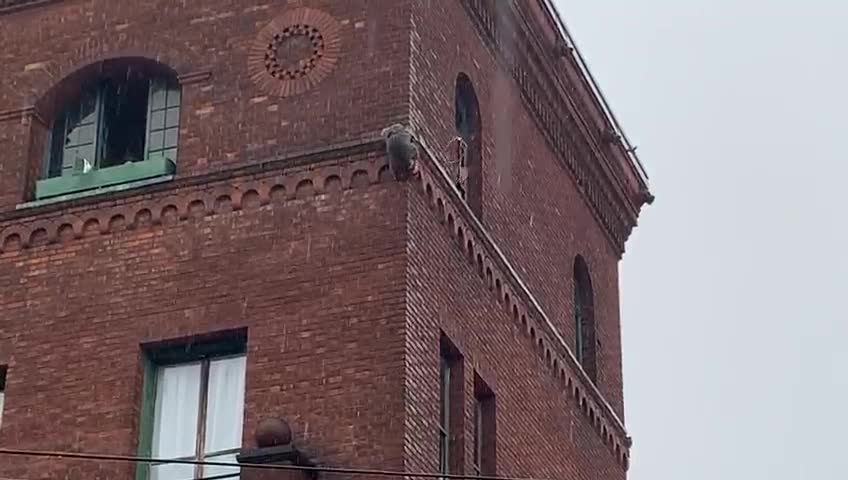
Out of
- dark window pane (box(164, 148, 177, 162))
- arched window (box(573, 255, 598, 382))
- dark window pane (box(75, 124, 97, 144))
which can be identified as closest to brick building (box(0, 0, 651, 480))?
dark window pane (box(75, 124, 97, 144))

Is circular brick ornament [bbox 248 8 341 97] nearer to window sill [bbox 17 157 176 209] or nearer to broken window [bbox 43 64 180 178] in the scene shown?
broken window [bbox 43 64 180 178]

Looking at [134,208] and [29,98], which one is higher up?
[29,98]

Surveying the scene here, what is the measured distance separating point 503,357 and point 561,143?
173 inches

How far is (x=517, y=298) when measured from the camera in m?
25.5

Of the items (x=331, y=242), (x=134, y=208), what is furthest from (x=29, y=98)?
(x=331, y=242)

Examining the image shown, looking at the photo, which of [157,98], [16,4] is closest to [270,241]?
[157,98]

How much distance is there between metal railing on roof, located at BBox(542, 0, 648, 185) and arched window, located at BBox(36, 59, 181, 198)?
530 centimetres

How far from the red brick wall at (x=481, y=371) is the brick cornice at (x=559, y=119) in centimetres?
327

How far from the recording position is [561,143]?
28.5 meters

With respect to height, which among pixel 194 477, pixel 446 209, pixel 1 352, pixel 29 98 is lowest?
pixel 194 477

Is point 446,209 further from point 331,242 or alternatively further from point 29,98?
point 29,98

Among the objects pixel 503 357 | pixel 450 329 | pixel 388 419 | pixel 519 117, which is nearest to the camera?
pixel 388 419

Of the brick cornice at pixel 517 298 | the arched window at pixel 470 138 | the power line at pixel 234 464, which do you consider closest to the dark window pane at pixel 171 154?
the brick cornice at pixel 517 298

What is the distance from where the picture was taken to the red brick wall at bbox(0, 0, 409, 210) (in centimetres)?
2364
